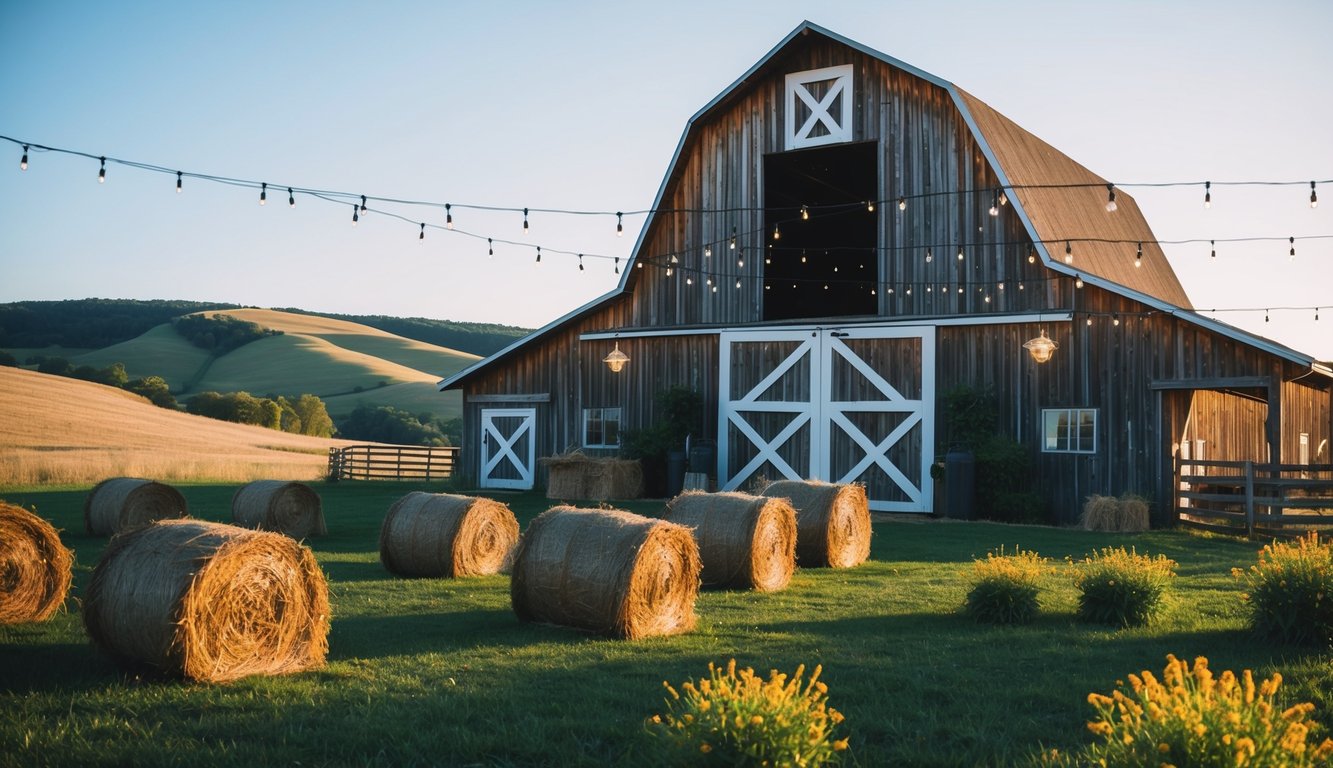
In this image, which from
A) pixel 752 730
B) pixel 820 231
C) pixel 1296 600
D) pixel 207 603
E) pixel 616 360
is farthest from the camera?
pixel 820 231

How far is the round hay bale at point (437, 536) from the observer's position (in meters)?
10.9

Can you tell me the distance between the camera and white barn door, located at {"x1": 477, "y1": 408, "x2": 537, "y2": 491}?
80.4ft

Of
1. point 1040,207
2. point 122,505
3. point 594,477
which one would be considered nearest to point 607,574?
point 122,505

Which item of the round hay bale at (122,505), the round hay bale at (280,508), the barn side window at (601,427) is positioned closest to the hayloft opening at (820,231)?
the barn side window at (601,427)

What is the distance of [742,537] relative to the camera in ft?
33.9

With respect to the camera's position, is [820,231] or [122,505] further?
[820,231]

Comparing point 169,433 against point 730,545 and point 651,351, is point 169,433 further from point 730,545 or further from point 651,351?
point 730,545

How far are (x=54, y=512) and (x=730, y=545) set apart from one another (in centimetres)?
1268

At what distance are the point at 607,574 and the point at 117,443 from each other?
96.6 ft

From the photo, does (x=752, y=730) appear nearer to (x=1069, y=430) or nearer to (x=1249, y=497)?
(x=1249, y=497)

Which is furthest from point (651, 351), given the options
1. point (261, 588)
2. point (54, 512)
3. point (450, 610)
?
point (261, 588)

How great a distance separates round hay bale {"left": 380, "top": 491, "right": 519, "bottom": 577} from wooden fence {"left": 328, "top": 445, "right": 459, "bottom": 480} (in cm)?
1902

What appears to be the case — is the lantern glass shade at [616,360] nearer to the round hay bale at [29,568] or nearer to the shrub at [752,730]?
the round hay bale at [29,568]

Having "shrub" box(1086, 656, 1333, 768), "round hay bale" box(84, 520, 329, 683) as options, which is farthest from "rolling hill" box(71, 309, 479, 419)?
"shrub" box(1086, 656, 1333, 768)
